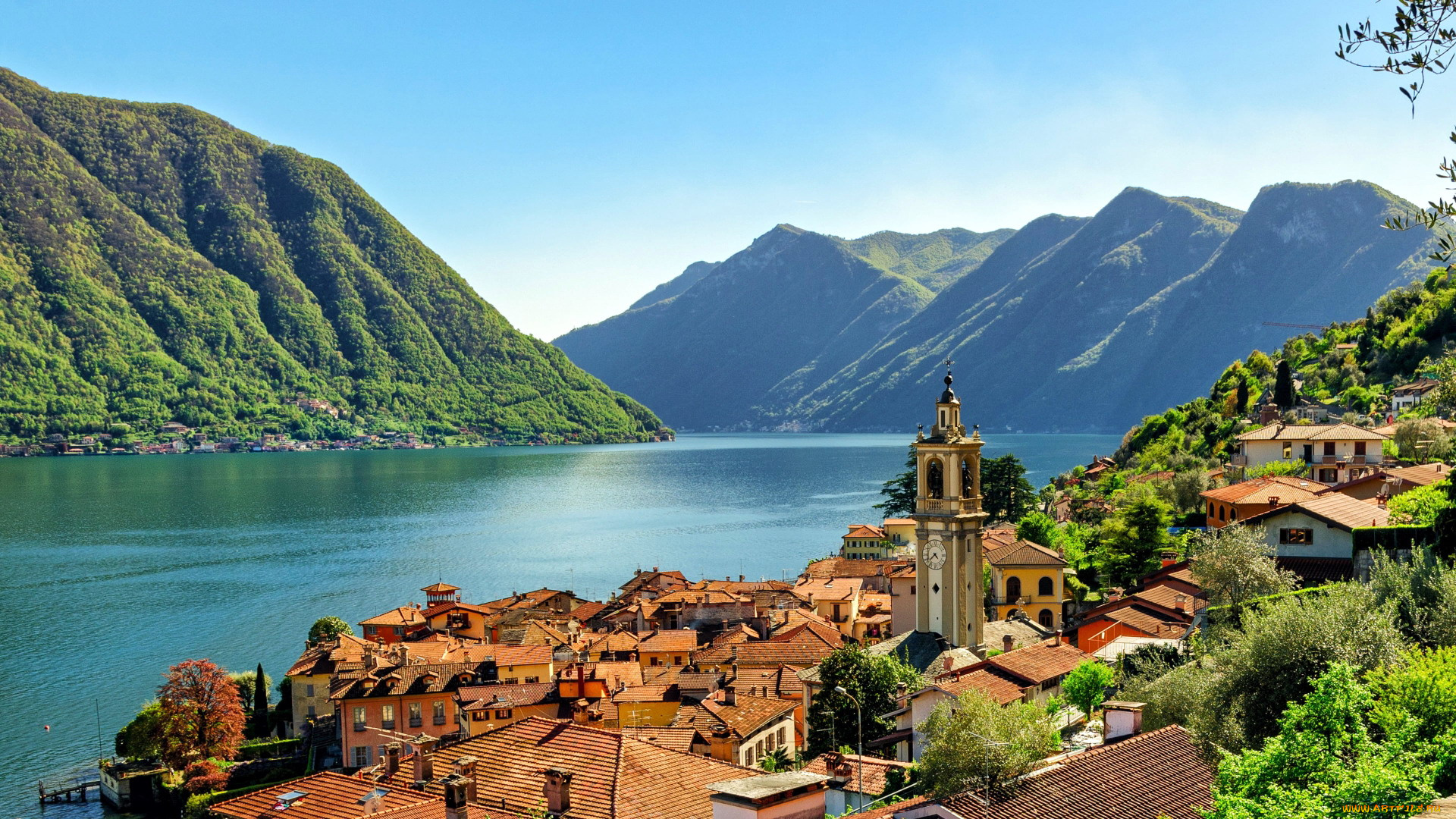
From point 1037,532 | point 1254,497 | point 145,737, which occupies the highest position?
point 1254,497

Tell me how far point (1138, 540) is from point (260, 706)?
111 ft

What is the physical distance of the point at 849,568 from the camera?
6378 cm

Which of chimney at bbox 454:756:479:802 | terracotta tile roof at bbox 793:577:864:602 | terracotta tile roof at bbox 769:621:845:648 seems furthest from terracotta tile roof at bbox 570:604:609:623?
chimney at bbox 454:756:479:802

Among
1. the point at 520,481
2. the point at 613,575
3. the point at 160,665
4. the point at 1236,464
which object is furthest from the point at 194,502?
the point at 1236,464

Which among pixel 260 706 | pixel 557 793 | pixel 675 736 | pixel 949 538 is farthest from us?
pixel 260 706

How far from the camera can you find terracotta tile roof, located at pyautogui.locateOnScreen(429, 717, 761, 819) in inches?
488

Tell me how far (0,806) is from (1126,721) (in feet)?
113

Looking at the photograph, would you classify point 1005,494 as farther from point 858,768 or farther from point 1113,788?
point 1113,788

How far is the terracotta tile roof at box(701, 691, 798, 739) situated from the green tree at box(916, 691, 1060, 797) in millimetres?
13827

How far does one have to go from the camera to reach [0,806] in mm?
33281

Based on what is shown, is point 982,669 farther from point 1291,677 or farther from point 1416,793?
point 1416,793

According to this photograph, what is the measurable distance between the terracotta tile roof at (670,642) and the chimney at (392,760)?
26.3m

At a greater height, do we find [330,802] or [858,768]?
[330,802]

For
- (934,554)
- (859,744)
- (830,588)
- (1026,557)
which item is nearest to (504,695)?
(934,554)
